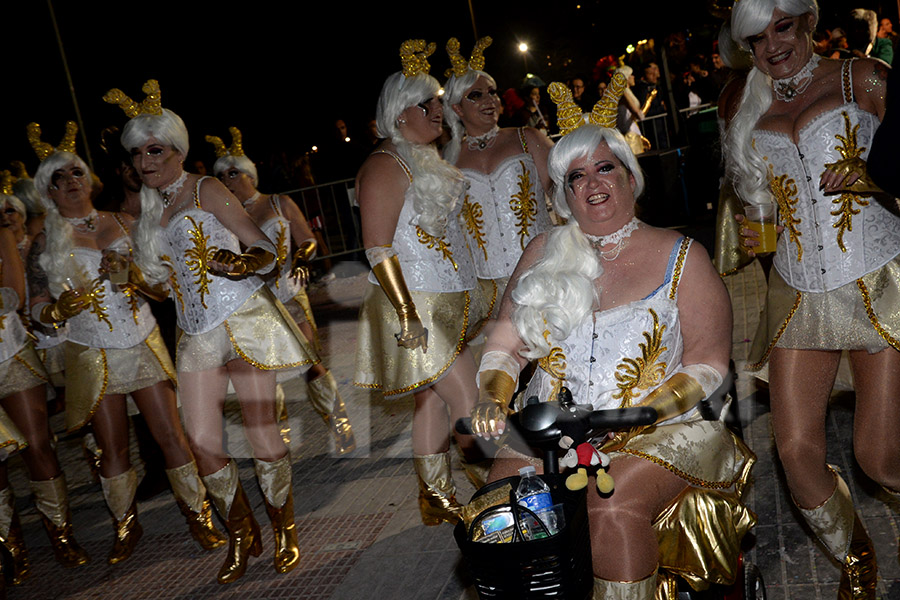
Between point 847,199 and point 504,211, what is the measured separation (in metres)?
2.16

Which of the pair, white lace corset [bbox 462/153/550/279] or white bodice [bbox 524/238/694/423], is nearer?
white bodice [bbox 524/238/694/423]

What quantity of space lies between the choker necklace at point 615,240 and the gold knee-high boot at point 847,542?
1.14m

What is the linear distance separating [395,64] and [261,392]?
18.1 m

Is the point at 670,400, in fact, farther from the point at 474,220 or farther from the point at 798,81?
the point at 474,220

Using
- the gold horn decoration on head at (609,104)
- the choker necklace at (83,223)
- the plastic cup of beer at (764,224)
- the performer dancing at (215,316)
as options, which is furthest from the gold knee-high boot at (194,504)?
the plastic cup of beer at (764,224)

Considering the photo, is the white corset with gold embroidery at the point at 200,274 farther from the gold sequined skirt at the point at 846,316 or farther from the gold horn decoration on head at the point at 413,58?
the gold sequined skirt at the point at 846,316

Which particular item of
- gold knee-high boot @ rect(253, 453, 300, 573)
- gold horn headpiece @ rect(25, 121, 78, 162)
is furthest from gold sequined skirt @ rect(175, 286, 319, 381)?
gold horn headpiece @ rect(25, 121, 78, 162)

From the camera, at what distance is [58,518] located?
5141mm

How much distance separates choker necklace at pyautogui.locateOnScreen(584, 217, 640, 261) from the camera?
9.46 feet

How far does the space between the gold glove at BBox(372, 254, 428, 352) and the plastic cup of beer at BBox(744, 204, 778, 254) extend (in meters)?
1.69

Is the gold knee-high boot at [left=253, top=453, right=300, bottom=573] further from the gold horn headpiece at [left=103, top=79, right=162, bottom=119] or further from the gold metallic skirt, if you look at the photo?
the gold horn headpiece at [left=103, top=79, right=162, bottom=119]

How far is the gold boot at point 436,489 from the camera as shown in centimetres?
452

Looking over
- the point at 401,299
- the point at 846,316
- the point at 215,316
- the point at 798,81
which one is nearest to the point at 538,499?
the point at 846,316

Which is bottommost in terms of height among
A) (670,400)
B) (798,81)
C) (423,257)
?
(670,400)
